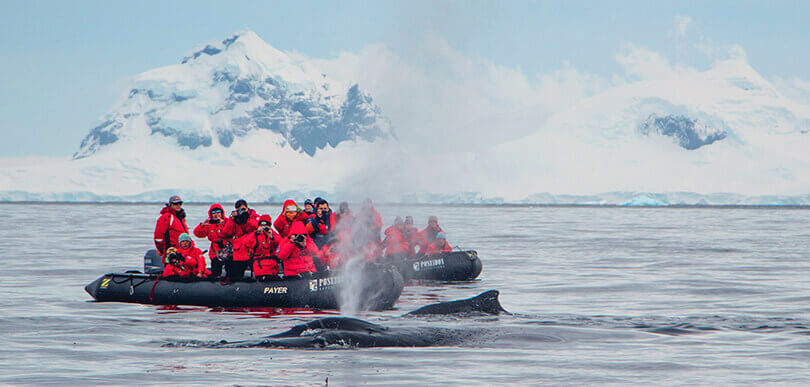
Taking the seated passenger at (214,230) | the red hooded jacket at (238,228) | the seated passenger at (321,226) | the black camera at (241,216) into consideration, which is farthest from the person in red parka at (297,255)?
the seated passenger at (214,230)

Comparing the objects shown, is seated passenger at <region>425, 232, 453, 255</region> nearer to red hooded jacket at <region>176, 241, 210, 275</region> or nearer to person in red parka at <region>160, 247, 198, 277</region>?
red hooded jacket at <region>176, 241, 210, 275</region>

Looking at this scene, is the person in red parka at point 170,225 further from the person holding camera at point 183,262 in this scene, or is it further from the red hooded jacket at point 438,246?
the red hooded jacket at point 438,246

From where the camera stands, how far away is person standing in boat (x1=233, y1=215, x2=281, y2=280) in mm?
18641

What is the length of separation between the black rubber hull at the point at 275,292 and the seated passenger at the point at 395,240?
635cm

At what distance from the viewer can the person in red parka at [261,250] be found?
1862 centimetres

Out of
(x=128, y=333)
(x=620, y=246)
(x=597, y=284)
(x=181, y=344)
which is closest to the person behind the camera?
(x=181, y=344)

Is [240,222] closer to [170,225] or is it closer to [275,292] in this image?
[275,292]

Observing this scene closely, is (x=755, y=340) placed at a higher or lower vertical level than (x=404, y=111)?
lower

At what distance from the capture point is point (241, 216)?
18.8 meters

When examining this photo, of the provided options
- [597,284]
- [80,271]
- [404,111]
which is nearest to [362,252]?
[404,111]

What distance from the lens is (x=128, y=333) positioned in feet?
49.8

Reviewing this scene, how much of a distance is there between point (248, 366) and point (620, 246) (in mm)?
34557

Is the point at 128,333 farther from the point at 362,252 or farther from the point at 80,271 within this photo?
the point at 80,271

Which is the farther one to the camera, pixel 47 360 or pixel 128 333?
pixel 128 333
